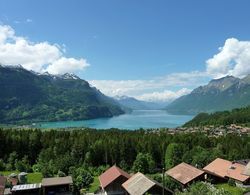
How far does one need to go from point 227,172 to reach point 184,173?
10.3 m

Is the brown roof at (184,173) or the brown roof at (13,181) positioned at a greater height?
the brown roof at (184,173)

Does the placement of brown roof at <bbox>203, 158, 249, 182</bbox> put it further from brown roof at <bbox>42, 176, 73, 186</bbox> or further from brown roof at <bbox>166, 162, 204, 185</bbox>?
brown roof at <bbox>42, 176, 73, 186</bbox>

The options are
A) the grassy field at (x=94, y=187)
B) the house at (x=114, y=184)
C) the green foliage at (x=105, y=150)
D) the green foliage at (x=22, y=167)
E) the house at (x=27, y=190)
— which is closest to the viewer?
the house at (x=27, y=190)

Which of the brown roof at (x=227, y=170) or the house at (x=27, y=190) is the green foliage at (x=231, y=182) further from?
the house at (x=27, y=190)

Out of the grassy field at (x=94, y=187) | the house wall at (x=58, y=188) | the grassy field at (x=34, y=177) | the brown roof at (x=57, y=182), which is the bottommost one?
the grassy field at (x=94, y=187)

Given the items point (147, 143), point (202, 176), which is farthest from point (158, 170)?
point (202, 176)

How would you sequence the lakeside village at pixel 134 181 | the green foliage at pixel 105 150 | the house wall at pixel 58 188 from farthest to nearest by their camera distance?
the green foliage at pixel 105 150
the house wall at pixel 58 188
the lakeside village at pixel 134 181

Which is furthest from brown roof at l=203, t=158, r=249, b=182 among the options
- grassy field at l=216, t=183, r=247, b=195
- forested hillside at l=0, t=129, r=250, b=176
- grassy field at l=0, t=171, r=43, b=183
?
grassy field at l=0, t=171, r=43, b=183

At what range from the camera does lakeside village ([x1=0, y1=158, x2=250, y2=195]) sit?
53.2m

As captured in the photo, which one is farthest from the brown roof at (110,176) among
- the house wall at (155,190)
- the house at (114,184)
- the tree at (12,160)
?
the tree at (12,160)

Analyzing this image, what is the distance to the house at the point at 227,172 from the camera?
220 ft

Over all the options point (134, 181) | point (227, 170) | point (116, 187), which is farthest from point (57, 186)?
point (227, 170)

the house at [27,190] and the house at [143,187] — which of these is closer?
the house at [143,187]

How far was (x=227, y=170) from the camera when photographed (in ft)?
237
